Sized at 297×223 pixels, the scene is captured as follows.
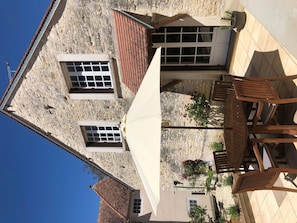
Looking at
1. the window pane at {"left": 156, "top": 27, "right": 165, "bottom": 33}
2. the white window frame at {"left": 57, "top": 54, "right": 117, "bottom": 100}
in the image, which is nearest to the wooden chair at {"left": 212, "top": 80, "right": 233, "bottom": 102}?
the window pane at {"left": 156, "top": 27, "right": 165, "bottom": 33}

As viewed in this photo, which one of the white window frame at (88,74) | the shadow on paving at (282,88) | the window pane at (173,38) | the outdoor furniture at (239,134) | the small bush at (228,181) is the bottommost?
the outdoor furniture at (239,134)

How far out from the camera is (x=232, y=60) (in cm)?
909

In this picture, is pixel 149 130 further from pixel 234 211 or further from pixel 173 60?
pixel 234 211

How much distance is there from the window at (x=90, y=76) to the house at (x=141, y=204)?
19.8 feet

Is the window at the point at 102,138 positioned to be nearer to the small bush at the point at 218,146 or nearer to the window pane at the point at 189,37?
the small bush at the point at 218,146

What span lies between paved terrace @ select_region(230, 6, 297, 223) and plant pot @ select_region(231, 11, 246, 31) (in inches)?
6.8

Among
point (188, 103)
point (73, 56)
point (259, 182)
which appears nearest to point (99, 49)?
point (73, 56)

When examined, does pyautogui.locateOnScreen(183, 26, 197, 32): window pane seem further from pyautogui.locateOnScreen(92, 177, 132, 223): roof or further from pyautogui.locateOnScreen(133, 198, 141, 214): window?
pyautogui.locateOnScreen(133, 198, 141, 214): window

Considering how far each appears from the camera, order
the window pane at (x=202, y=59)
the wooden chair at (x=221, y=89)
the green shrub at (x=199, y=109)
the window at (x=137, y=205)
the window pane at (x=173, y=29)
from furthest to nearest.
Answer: the window at (x=137, y=205)
the green shrub at (x=199, y=109)
the window pane at (x=202, y=59)
the window pane at (x=173, y=29)
the wooden chair at (x=221, y=89)

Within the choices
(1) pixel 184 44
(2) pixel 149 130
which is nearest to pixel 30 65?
(1) pixel 184 44

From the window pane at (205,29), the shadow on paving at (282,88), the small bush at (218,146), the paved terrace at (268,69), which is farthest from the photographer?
the small bush at (218,146)

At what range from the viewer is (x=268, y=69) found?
6816 mm

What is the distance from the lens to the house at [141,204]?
48.6 feet

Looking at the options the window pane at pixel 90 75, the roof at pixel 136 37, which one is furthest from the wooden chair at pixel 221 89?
the window pane at pixel 90 75
